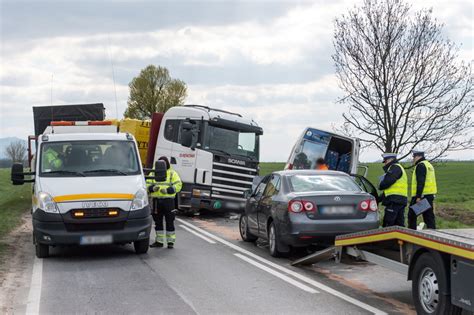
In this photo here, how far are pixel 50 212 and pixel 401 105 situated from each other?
1052 cm

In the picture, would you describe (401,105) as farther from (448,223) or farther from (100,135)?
(100,135)

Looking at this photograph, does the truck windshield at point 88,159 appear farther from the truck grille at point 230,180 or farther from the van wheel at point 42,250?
the truck grille at point 230,180

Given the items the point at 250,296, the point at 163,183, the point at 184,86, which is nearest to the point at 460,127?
the point at 163,183

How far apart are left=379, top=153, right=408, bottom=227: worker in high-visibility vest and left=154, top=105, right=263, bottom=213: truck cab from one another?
7509 millimetres

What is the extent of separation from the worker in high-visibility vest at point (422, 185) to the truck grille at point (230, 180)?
7.85 metres

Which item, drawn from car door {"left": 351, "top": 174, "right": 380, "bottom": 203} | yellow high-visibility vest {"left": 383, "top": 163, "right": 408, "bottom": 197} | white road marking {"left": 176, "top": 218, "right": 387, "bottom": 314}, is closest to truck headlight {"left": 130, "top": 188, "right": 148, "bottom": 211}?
white road marking {"left": 176, "top": 218, "right": 387, "bottom": 314}

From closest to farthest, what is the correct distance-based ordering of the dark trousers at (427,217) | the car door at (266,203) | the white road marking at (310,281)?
the white road marking at (310,281) < the dark trousers at (427,217) < the car door at (266,203)

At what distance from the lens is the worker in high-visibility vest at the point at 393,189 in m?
11.2

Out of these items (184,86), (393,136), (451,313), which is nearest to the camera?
(451,313)

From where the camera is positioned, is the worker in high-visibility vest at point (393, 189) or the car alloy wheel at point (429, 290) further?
the worker in high-visibility vest at point (393, 189)

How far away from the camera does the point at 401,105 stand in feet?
Answer: 56.6

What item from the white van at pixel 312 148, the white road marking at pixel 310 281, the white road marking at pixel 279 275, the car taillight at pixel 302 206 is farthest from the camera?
the white van at pixel 312 148

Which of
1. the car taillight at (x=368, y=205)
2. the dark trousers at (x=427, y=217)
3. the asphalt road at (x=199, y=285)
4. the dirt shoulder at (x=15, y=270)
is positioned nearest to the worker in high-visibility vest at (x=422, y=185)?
the dark trousers at (x=427, y=217)

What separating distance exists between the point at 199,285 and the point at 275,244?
107 inches
